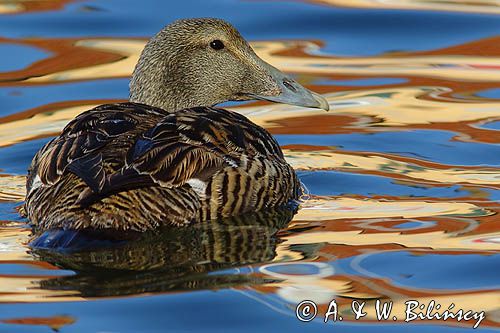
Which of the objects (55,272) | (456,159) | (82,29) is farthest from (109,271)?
(82,29)

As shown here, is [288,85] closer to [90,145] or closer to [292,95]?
[292,95]

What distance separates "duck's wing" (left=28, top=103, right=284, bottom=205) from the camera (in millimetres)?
7656

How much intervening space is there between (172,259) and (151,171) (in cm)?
55

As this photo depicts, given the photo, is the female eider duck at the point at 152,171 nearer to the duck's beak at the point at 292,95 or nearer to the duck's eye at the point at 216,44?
the duck's beak at the point at 292,95

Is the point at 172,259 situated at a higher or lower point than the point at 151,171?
lower

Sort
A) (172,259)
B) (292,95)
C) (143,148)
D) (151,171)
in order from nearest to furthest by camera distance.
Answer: (172,259) < (151,171) < (143,148) < (292,95)

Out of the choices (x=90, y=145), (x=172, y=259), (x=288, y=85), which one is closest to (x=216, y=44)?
(x=288, y=85)

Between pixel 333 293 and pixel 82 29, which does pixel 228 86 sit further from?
pixel 82 29

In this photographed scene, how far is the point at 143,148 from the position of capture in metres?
7.88

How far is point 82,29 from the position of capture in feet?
48.0

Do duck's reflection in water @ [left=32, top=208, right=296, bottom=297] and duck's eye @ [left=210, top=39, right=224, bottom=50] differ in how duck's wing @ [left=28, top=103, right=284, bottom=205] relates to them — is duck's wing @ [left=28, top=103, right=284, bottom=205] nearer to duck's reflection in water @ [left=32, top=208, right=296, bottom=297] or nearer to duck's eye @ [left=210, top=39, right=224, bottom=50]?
duck's reflection in water @ [left=32, top=208, right=296, bottom=297]

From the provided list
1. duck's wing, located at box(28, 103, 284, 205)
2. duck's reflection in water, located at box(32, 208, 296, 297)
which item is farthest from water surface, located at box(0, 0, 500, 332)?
duck's wing, located at box(28, 103, 284, 205)

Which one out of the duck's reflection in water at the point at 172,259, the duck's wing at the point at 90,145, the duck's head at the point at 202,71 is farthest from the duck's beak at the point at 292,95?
the duck's reflection in water at the point at 172,259

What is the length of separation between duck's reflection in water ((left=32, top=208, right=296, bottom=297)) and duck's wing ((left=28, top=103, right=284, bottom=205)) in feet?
1.02
